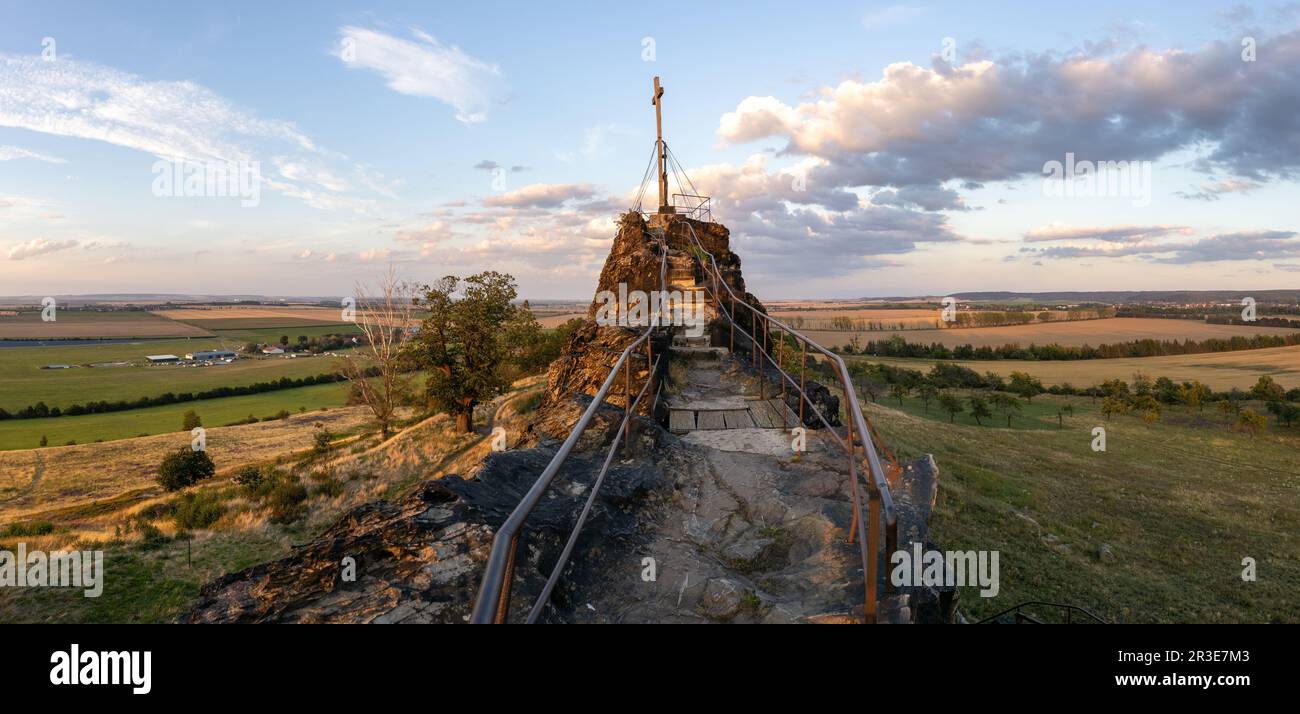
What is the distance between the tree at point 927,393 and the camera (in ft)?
218

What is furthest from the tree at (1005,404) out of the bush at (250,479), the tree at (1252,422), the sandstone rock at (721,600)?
the sandstone rock at (721,600)

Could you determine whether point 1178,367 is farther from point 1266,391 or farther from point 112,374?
point 112,374

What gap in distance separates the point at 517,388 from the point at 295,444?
61.2 ft

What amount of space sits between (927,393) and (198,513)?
7365 cm

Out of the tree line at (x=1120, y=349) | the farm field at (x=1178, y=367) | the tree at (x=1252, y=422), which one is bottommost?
the tree at (x=1252, y=422)

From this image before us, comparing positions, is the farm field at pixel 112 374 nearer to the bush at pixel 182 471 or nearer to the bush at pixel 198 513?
the bush at pixel 182 471

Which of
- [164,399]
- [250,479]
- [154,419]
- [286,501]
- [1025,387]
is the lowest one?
[154,419]

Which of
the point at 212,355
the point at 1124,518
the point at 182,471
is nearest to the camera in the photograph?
the point at 1124,518

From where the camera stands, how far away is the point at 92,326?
132 meters

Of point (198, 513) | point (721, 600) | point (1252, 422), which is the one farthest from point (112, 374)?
point (1252, 422)

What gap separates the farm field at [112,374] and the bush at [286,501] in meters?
42.1

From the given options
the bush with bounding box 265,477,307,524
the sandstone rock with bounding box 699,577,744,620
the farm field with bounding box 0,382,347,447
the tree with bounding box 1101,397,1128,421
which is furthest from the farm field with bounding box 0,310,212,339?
the tree with bounding box 1101,397,1128,421
